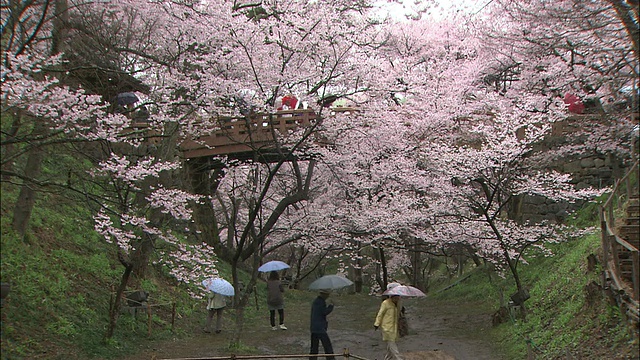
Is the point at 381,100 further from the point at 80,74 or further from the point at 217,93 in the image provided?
the point at 80,74

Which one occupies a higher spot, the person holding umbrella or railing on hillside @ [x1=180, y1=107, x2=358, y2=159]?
railing on hillside @ [x1=180, y1=107, x2=358, y2=159]

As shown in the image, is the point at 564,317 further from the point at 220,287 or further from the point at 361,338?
the point at 220,287

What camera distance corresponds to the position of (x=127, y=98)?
42.9ft

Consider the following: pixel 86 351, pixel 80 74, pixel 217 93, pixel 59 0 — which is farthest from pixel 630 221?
pixel 80 74

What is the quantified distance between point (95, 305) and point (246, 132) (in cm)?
776

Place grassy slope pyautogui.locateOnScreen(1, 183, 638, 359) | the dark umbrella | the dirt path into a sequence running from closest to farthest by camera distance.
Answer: grassy slope pyautogui.locateOnScreen(1, 183, 638, 359) → the dirt path → the dark umbrella

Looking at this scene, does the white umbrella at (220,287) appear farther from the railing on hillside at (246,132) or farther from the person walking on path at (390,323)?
the railing on hillside at (246,132)

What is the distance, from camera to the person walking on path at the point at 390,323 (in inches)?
319

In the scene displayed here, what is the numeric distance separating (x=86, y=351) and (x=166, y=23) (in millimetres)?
7808

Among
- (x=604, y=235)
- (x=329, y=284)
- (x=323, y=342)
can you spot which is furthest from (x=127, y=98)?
(x=604, y=235)

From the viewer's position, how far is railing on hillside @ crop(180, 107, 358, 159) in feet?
48.2

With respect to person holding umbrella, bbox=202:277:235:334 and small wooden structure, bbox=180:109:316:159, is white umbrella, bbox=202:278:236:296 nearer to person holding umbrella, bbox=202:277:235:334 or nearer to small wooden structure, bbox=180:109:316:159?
person holding umbrella, bbox=202:277:235:334

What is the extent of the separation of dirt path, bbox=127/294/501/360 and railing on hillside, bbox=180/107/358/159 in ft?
16.8

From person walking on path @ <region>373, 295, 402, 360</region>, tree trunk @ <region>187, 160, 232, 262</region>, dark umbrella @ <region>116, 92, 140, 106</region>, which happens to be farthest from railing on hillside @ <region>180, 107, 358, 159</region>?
person walking on path @ <region>373, 295, 402, 360</region>
